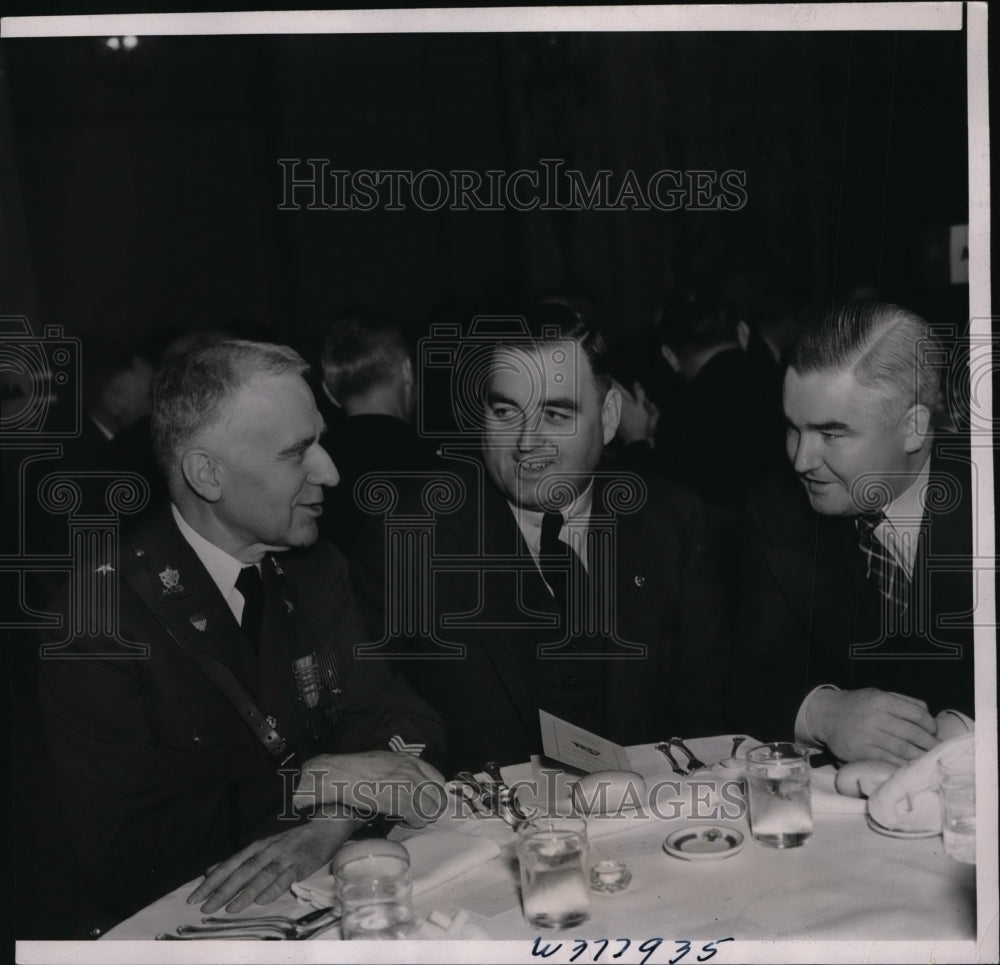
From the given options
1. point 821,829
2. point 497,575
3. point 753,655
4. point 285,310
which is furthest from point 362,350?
point 821,829

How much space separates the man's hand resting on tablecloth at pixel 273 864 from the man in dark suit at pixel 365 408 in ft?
1.44

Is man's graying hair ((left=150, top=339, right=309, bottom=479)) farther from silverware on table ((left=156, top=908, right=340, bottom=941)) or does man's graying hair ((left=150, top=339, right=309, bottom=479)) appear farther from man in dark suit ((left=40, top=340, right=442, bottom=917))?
silverware on table ((left=156, top=908, right=340, bottom=941))

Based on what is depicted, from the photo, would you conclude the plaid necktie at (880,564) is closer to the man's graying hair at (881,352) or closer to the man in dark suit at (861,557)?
the man in dark suit at (861,557)

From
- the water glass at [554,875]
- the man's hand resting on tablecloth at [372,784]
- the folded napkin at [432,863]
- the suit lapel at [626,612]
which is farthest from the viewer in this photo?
the suit lapel at [626,612]

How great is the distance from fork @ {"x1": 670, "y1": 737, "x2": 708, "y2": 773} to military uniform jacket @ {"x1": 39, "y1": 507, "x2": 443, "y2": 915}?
418mm

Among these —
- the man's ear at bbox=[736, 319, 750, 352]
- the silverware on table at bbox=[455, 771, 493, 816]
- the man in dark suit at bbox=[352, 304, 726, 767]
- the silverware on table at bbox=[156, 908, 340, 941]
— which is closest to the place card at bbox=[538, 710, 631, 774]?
the man in dark suit at bbox=[352, 304, 726, 767]

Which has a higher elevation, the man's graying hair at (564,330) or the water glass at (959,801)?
the man's graying hair at (564,330)

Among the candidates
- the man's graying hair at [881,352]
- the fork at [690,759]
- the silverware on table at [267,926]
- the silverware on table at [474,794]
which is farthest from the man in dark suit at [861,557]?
the silverware on table at [267,926]

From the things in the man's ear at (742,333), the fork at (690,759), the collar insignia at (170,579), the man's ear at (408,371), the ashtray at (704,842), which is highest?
the man's ear at (742,333)

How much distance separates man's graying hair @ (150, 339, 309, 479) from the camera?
1.70 meters

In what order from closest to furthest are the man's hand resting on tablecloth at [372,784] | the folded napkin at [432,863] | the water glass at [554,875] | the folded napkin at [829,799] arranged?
the water glass at [554,875] < the folded napkin at [432,863] < the folded napkin at [829,799] < the man's hand resting on tablecloth at [372,784]

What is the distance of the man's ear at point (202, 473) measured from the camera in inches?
67.5

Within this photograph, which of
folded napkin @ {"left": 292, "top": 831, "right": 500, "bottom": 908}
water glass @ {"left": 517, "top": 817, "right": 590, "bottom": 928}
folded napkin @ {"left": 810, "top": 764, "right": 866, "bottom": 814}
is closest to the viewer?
water glass @ {"left": 517, "top": 817, "right": 590, "bottom": 928}

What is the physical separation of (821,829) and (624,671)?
1.34ft
